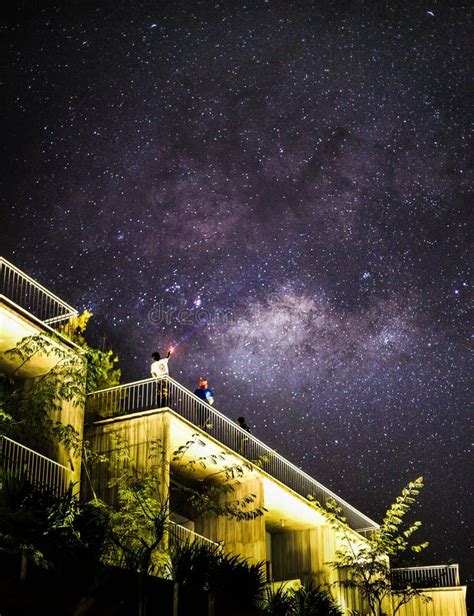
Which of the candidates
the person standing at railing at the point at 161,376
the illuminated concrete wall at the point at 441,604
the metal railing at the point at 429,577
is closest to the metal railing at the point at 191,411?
the person standing at railing at the point at 161,376

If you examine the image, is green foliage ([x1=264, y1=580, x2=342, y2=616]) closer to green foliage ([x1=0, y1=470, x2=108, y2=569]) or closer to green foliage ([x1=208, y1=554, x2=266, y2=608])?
green foliage ([x1=208, y1=554, x2=266, y2=608])

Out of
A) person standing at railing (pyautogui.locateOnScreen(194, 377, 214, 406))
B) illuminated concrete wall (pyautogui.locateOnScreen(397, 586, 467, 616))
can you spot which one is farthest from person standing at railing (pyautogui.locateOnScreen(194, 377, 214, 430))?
illuminated concrete wall (pyautogui.locateOnScreen(397, 586, 467, 616))

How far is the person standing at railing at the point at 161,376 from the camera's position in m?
22.3

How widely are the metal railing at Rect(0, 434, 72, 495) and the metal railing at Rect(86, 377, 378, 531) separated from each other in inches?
118

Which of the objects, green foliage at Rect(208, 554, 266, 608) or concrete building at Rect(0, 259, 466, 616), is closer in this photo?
green foliage at Rect(208, 554, 266, 608)

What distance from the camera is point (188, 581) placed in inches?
667

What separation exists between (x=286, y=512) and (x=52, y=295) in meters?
11.9

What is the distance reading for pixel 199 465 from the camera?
2522 cm

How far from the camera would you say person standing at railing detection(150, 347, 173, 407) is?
22297mm

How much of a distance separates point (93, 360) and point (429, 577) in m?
18.8

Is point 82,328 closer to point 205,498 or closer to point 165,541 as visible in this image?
point 165,541

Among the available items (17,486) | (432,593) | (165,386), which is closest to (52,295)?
(165,386)

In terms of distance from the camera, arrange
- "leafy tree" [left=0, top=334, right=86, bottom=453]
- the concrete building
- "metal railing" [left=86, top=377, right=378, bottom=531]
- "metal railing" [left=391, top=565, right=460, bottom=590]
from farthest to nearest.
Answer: "metal railing" [left=391, top=565, right=460, bottom=590]
"metal railing" [left=86, top=377, right=378, bottom=531]
the concrete building
"leafy tree" [left=0, top=334, right=86, bottom=453]

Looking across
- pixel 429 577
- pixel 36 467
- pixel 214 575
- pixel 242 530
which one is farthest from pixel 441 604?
pixel 36 467
